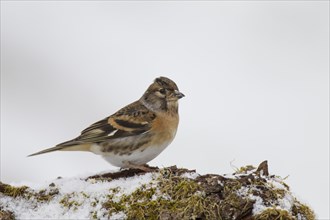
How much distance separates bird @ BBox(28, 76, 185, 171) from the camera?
7398mm

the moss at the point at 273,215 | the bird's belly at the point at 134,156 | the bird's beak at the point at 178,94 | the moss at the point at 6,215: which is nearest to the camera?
the moss at the point at 273,215

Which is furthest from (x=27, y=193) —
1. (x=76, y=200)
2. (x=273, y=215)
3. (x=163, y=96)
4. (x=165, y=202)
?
(x=163, y=96)

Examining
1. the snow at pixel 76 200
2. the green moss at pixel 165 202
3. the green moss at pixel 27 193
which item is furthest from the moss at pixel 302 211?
the green moss at pixel 27 193

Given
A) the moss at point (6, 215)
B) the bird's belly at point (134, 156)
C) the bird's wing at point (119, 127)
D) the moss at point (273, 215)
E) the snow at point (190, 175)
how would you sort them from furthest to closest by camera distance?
the bird's wing at point (119, 127)
the bird's belly at point (134, 156)
the snow at point (190, 175)
the moss at point (6, 215)
the moss at point (273, 215)

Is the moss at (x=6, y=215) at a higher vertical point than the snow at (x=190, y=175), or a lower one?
lower

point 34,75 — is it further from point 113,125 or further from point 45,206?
point 45,206

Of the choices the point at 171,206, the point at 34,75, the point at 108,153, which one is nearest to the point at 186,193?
the point at 171,206

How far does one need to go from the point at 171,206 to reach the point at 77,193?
780 mm

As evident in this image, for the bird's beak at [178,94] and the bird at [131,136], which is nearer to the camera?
the bird at [131,136]

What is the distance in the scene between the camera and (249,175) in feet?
19.3

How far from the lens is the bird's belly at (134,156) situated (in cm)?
729

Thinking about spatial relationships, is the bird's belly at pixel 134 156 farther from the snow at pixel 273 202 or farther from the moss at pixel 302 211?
the moss at pixel 302 211

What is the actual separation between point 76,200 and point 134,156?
1.61 meters

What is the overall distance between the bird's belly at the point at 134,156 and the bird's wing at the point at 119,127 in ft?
0.67
